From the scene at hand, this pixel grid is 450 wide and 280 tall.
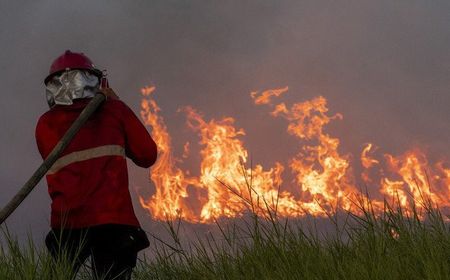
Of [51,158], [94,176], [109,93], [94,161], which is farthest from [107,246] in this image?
[109,93]

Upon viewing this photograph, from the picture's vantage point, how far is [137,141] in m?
5.57

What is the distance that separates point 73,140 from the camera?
5422 millimetres

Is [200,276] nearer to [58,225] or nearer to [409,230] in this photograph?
[58,225]

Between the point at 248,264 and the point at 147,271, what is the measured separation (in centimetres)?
153

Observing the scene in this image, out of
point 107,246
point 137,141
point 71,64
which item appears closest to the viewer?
point 107,246

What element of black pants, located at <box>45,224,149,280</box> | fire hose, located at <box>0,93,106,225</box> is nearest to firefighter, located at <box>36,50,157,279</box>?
black pants, located at <box>45,224,149,280</box>

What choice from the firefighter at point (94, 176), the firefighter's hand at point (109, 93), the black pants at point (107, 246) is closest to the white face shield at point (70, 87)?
the firefighter at point (94, 176)

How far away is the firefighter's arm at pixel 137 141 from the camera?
219 inches

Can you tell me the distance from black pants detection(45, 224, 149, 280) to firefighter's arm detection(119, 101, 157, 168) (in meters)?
0.60

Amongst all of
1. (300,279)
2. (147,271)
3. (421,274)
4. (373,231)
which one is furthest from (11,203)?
(421,274)

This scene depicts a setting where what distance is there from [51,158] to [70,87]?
65 centimetres

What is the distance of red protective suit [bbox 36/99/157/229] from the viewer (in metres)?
5.26

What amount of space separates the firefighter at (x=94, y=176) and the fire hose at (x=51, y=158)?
0.10 m

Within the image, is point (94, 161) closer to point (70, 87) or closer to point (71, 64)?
point (70, 87)
